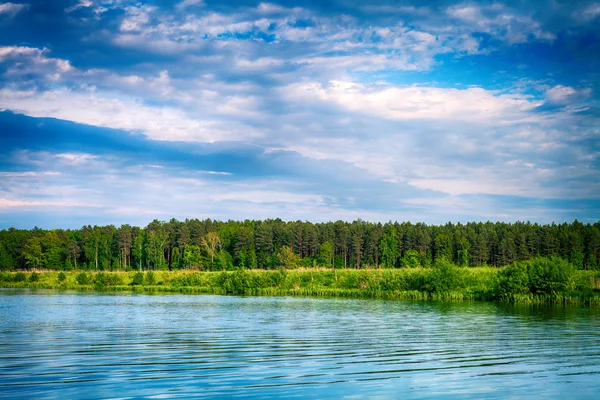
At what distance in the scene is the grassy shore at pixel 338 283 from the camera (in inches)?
2448

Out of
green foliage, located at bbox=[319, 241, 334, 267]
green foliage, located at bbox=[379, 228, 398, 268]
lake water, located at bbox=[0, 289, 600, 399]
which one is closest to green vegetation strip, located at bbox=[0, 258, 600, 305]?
lake water, located at bbox=[0, 289, 600, 399]

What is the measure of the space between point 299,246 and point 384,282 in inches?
3362

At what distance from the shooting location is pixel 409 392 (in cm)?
1670

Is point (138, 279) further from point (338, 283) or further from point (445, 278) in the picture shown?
point (445, 278)

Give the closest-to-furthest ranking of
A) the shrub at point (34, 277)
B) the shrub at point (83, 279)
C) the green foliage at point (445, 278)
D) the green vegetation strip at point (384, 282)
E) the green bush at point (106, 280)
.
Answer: the green vegetation strip at point (384, 282)
the green foliage at point (445, 278)
the green bush at point (106, 280)
the shrub at point (83, 279)
the shrub at point (34, 277)

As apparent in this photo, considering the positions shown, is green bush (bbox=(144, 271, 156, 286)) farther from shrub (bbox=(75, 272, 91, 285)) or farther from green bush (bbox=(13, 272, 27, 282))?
green bush (bbox=(13, 272, 27, 282))

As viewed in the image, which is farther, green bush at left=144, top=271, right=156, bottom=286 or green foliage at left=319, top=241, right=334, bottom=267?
green foliage at left=319, top=241, right=334, bottom=267

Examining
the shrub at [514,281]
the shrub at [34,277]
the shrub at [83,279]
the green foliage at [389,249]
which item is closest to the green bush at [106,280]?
the shrub at [83,279]

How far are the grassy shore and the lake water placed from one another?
2024 centimetres

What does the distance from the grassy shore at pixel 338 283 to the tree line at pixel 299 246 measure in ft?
156

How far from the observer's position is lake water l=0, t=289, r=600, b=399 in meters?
17.1

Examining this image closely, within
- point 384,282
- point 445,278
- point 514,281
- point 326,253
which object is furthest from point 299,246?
point 514,281

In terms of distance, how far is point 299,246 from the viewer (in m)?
158

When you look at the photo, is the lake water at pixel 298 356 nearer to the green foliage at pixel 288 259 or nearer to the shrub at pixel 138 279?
the shrub at pixel 138 279
